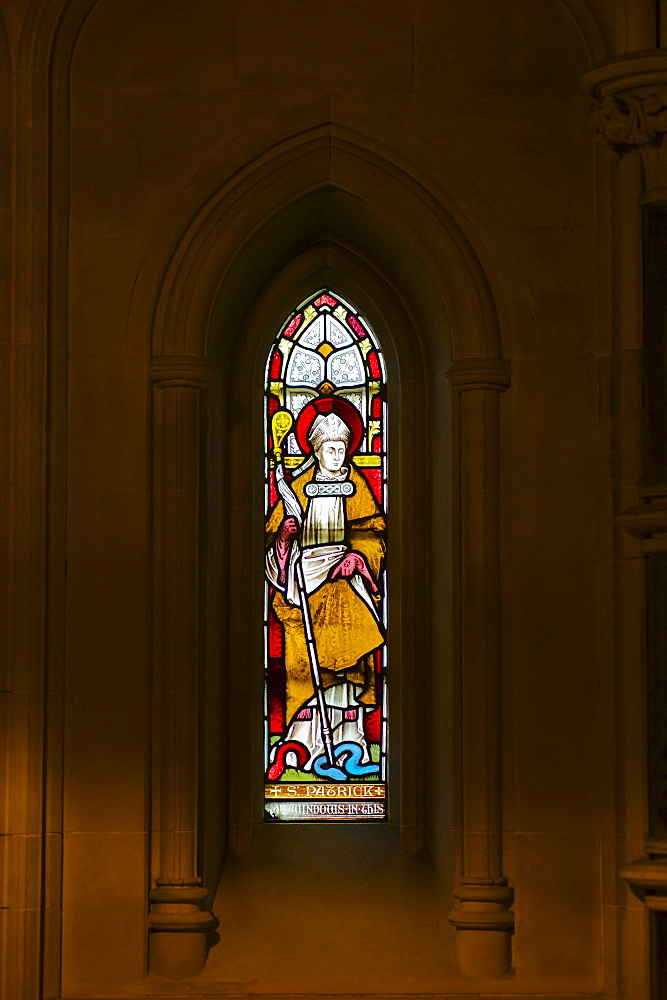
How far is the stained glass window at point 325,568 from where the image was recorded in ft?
22.3

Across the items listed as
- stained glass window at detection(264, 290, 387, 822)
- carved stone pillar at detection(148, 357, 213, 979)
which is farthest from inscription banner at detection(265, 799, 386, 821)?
carved stone pillar at detection(148, 357, 213, 979)

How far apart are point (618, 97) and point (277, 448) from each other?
7.66 ft

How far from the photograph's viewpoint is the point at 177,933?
5.88 metres

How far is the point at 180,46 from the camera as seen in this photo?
6148mm

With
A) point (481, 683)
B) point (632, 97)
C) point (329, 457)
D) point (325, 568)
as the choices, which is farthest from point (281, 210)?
point (481, 683)

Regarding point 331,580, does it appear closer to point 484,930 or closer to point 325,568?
point 325,568

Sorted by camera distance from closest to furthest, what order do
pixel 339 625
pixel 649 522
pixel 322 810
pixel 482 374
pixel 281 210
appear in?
pixel 649 522 < pixel 482 374 < pixel 281 210 < pixel 322 810 < pixel 339 625

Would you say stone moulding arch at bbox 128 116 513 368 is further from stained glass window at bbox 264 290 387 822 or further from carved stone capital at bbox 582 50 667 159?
stained glass window at bbox 264 290 387 822

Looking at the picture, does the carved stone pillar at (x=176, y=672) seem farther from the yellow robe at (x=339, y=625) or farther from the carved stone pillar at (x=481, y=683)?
the carved stone pillar at (x=481, y=683)

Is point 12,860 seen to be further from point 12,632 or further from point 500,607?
point 500,607

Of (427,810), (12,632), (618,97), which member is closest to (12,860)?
(12,632)

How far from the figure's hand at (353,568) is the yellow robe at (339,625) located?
0.07 feet

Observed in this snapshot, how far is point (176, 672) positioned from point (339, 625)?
117 centimetres

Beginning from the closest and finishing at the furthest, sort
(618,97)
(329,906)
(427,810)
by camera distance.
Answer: (618,97)
(329,906)
(427,810)
